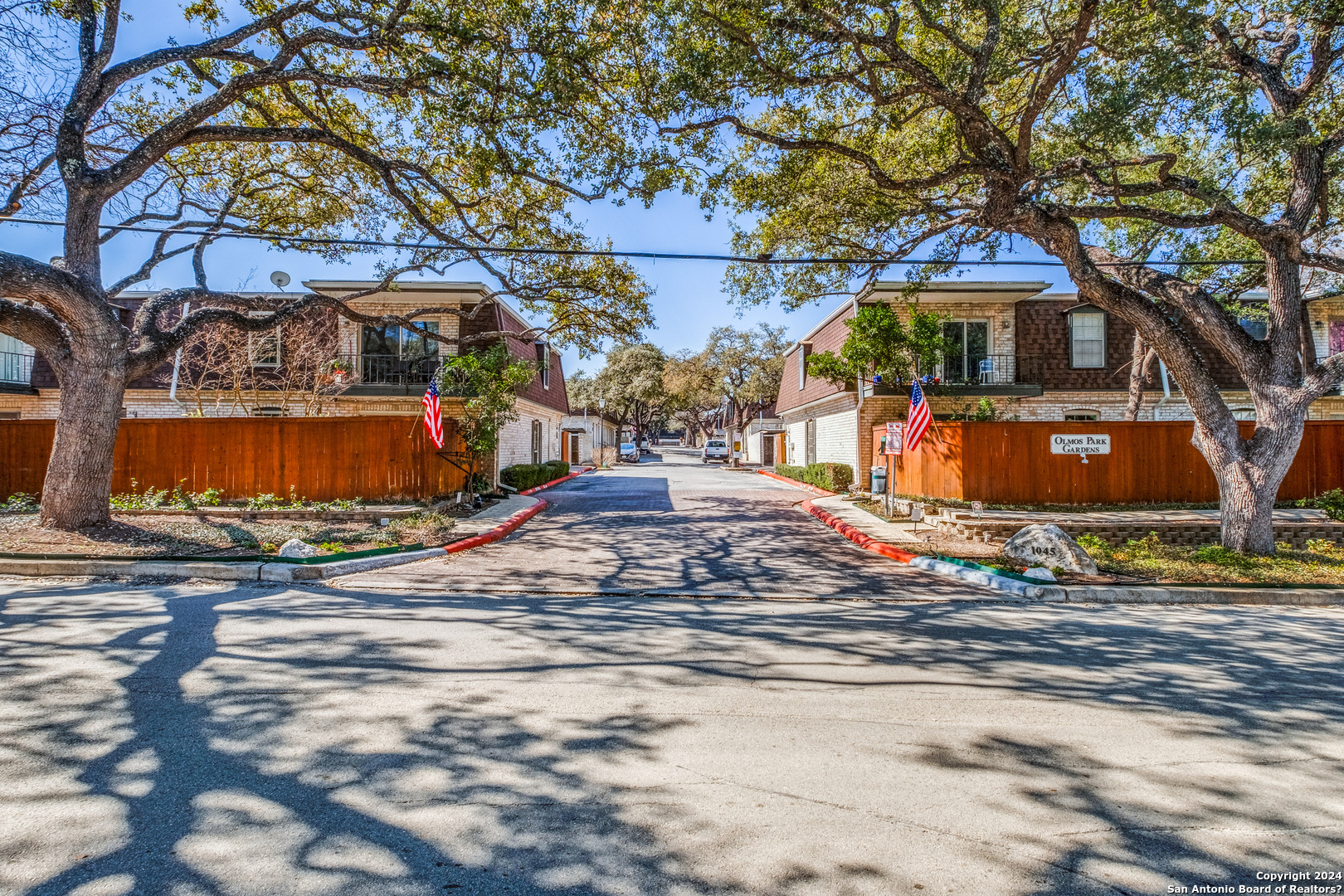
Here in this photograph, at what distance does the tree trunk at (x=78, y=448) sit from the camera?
31.0 ft

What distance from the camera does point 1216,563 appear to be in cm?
925

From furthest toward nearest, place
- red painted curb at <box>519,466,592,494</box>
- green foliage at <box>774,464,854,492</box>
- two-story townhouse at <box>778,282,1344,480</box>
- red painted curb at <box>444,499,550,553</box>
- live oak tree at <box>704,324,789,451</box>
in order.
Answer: live oak tree at <box>704,324,789,451</box> < red painted curb at <box>519,466,592,494</box> < green foliage at <box>774,464,854,492</box> < two-story townhouse at <box>778,282,1344,480</box> < red painted curb at <box>444,499,550,553</box>

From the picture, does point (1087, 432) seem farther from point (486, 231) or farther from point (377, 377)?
point (377, 377)

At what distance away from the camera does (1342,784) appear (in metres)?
3.29

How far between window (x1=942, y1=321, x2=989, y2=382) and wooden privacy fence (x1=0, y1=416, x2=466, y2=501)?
15167 mm

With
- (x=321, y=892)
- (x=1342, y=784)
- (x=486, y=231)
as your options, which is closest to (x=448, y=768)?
(x=321, y=892)

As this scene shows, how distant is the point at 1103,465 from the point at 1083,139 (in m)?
7.97

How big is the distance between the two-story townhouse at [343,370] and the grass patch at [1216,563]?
14.3 m

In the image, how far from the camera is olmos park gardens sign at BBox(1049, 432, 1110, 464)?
14.0 m

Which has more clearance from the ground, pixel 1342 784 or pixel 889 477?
pixel 889 477

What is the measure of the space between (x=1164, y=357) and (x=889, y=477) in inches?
211

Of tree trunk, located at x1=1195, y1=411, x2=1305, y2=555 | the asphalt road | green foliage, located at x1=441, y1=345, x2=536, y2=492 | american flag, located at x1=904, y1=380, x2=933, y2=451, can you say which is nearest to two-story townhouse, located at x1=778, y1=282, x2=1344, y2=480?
the asphalt road

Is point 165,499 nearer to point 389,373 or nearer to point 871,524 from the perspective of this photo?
point 389,373

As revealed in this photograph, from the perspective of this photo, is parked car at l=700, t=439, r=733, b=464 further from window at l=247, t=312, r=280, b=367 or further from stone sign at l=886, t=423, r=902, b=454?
stone sign at l=886, t=423, r=902, b=454
